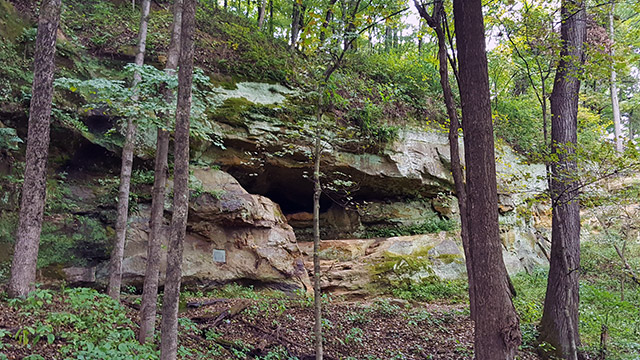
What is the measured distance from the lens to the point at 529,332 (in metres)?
7.31

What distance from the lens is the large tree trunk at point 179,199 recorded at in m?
3.80

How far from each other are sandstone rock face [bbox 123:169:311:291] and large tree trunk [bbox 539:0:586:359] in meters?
5.76

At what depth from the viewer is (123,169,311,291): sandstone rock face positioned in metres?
8.95

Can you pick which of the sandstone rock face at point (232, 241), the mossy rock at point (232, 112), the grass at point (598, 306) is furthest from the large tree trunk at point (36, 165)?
the grass at point (598, 306)

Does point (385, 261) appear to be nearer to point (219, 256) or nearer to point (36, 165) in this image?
point (219, 256)

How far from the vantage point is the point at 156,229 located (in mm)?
5805

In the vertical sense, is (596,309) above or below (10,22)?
below

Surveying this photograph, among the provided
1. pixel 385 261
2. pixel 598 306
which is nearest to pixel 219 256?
pixel 385 261

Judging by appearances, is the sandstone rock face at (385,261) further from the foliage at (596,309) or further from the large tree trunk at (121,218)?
the large tree trunk at (121,218)

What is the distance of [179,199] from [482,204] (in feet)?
11.3

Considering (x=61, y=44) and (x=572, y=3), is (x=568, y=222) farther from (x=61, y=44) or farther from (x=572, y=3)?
(x=61, y=44)

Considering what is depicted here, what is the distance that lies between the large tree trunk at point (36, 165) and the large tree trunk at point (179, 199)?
8.12ft

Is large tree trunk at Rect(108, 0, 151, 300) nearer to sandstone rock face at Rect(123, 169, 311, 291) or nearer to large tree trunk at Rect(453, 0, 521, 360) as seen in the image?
sandstone rock face at Rect(123, 169, 311, 291)

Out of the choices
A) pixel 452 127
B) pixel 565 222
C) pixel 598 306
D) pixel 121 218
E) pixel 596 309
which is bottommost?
pixel 596 309
